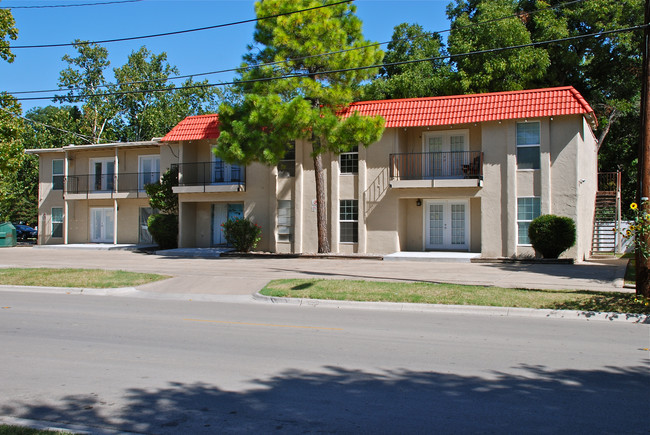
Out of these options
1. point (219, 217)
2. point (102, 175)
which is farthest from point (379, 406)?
point (102, 175)

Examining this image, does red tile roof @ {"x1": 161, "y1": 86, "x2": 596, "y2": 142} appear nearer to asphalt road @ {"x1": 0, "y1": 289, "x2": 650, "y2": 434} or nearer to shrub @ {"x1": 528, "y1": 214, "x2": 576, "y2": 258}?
shrub @ {"x1": 528, "y1": 214, "x2": 576, "y2": 258}

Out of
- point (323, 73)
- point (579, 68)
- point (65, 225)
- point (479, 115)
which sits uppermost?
point (579, 68)

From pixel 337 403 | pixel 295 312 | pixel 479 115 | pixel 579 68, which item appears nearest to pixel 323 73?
pixel 479 115

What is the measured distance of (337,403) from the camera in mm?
5840

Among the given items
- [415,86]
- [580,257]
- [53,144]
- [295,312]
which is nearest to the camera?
[295,312]

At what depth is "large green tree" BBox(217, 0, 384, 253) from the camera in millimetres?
22297

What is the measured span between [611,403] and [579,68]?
3129cm

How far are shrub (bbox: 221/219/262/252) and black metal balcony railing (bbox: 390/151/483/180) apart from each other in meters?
6.42

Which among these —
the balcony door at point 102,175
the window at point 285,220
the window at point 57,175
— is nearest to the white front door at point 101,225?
the balcony door at point 102,175

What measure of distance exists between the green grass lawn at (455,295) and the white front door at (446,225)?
1045cm

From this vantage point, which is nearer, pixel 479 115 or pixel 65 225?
pixel 479 115

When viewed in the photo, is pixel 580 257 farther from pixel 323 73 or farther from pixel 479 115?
pixel 323 73

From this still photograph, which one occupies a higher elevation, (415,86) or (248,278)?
(415,86)

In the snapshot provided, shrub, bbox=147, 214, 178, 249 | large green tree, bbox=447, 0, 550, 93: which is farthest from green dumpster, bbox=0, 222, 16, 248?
large green tree, bbox=447, 0, 550, 93
